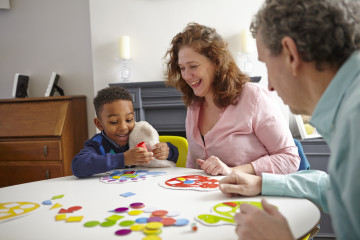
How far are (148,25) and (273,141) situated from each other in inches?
97.2

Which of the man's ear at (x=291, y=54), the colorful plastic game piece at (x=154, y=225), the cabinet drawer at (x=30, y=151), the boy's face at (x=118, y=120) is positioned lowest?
the cabinet drawer at (x=30, y=151)

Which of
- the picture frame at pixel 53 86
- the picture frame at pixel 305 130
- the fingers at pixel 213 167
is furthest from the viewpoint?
the picture frame at pixel 53 86

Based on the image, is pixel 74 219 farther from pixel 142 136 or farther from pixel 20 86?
pixel 20 86

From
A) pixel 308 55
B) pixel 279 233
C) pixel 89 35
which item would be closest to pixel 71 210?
pixel 279 233

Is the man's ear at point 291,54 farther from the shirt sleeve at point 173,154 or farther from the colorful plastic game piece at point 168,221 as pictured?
the shirt sleeve at point 173,154

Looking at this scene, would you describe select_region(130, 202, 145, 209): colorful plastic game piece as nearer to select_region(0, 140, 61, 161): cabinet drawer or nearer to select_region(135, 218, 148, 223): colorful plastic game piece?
select_region(135, 218, 148, 223): colorful plastic game piece

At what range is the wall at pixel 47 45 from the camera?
157 inches

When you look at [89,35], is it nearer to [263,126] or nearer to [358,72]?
[263,126]

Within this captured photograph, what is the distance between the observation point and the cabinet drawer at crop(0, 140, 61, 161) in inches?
127

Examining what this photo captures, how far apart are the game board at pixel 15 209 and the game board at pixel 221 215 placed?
20.8 inches

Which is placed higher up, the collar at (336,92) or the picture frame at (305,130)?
the collar at (336,92)

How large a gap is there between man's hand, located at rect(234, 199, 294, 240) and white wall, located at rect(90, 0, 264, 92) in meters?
2.85

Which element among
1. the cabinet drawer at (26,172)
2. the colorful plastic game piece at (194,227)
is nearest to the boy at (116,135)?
the colorful plastic game piece at (194,227)

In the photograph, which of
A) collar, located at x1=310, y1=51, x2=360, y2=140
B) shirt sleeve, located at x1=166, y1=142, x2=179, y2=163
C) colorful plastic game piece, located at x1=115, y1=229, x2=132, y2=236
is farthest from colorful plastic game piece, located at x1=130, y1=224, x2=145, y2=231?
shirt sleeve, located at x1=166, y1=142, x2=179, y2=163
